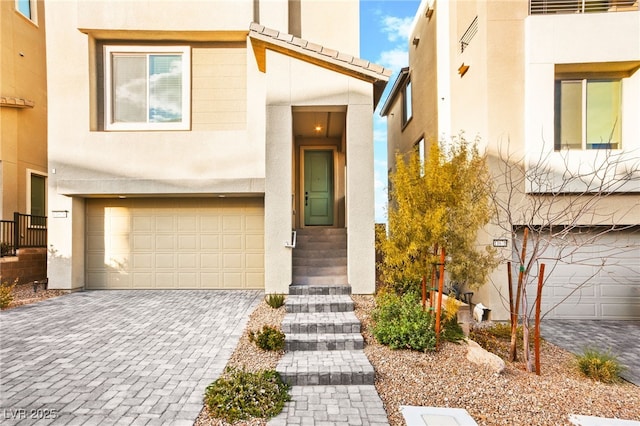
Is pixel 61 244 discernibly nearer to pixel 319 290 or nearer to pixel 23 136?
pixel 23 136

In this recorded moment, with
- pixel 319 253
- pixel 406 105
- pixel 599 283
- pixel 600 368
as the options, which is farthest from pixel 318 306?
pixel 406 105

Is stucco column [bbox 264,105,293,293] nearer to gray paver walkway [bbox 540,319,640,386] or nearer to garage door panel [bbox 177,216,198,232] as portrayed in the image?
garage door panel [bbox 177,216,198,232]

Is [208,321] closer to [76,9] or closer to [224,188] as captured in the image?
[224,188]

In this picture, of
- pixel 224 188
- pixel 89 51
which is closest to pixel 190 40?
pixel 89 51

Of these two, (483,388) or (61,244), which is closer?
(483,388)

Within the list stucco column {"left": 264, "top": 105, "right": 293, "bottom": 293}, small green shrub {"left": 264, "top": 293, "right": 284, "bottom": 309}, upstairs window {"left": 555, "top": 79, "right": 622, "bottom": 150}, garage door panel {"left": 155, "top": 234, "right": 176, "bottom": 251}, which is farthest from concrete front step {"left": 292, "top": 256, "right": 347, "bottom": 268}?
upstairs window {"left": 555, "top": 79, "right": 622, "bottom": 150}

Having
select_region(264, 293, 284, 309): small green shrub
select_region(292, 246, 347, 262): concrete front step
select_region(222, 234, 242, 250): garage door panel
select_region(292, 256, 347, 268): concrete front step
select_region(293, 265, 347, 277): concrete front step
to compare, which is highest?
select_region(222, 234, 242, 250): garage door panel

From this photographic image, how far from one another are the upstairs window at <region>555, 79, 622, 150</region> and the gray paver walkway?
12.6 feet

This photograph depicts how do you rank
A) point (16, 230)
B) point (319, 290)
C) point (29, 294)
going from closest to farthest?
point (319, 290) < point (29, 294) < point (16, 230)

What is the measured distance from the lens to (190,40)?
30.4ft

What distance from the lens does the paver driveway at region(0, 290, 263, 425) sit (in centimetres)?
373

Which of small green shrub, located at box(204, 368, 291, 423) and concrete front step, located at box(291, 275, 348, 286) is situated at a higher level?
concrete front step, located at box(291, 275, 348, 286)

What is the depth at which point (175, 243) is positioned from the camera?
31.8 ft

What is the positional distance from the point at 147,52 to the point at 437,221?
28.9 ft
